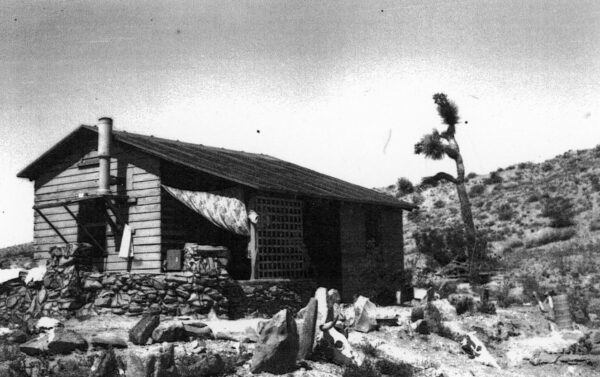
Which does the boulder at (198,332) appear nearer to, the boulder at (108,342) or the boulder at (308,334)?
the boulder at (108,342)

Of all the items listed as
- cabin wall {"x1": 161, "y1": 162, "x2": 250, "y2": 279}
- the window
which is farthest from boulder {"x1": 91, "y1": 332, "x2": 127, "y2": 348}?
the window

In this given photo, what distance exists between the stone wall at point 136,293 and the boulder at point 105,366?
532 centimetres

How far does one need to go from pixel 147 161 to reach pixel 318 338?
770 centimetres

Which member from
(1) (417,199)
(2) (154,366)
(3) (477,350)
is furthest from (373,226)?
(1) (417,199)

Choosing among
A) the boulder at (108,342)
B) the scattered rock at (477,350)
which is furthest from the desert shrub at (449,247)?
the boulder at (108,342)

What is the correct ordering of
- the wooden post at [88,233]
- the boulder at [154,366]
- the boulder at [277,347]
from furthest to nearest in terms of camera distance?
the wooden post at [88,233]
the boulder at [277,347]
the boulder at [154,366]

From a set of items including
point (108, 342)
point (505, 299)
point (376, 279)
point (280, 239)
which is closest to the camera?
point (108, 342)

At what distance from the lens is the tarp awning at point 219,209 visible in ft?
48.1

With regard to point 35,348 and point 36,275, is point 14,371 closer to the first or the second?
point 35,348

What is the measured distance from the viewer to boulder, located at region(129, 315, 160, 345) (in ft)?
33.2

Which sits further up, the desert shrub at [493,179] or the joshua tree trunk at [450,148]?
the desert shrub at [493,179]

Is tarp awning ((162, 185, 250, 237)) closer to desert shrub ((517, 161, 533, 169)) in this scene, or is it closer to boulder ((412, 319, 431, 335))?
boulder ((412, 319, 431, 335))

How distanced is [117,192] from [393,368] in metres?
9.42

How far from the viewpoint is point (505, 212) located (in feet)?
130
